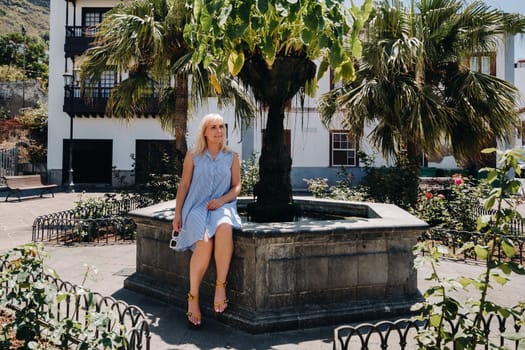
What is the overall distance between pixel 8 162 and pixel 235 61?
830 inches

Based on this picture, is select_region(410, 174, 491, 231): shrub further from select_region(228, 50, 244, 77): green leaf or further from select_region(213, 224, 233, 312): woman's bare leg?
select_region(228, 50, 244, 77): green leaf

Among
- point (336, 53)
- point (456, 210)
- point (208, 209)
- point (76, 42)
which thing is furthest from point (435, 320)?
point (76, 42)

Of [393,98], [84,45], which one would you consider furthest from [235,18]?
[84,45]

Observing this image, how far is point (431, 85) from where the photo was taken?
9312 mm

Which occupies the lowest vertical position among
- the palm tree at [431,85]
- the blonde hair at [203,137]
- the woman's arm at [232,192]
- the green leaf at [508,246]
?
the green leaf at [508,246]

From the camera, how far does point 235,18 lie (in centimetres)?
241

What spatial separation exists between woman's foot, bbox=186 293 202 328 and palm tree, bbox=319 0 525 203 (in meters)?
6.14

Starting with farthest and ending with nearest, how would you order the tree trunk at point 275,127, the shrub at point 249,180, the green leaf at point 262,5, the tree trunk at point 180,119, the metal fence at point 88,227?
the shrub at point 249,180
the tree trunk at point 180,119
the metal fence at point 88,227
the tree trunk at point 275,127
the green leaf at point 262,5

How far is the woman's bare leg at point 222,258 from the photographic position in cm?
351

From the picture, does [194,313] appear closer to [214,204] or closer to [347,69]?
[214,204]

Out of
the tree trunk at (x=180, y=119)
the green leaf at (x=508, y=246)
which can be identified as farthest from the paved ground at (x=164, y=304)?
the tree trunk at (x=180, y=119)

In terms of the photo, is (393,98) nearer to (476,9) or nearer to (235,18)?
(476,9)

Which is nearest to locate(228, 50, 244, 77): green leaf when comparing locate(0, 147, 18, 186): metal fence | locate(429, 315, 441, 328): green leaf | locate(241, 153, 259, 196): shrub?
locate(429, 315, 441, 328): green leaf

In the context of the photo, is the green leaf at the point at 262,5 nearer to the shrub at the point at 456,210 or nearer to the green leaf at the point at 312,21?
the green leaf at the point at 312,21
